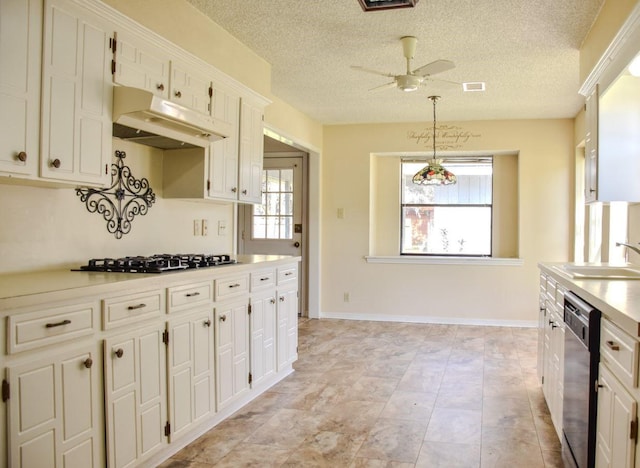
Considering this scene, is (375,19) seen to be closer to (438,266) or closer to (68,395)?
(68,395)

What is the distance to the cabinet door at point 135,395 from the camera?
207cm

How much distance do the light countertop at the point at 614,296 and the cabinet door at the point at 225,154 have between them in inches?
83.1

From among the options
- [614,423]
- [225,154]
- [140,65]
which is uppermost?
[140,65]

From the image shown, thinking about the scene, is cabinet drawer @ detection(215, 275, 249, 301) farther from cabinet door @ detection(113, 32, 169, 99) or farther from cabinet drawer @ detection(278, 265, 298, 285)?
cabinet door @ detection(113, 32, 169, 99)

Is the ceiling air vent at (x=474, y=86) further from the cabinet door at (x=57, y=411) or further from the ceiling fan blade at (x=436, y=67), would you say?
the cabinet door at (x=57, y=411)

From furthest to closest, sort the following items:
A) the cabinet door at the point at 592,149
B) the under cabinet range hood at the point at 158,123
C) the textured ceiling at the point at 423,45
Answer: the cabinet door at the point at 592,149 → the textured ceiling at the point at 423,45 → the under cabinet range hood at the point at 158,123

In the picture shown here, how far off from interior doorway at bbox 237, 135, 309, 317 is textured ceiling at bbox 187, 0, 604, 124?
4.60 ft

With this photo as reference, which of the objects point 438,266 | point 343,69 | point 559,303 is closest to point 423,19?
point 343,69

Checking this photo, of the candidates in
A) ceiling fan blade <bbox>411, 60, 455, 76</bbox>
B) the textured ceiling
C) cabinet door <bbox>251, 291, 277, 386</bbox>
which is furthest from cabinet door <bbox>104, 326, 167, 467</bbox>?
ceiling fan blade <bbox>411, 60, 455, 76</bbox>

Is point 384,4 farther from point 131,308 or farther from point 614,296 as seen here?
point 131,308

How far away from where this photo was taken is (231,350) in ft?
9.91

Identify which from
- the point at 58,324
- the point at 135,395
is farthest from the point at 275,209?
the point at 58,324

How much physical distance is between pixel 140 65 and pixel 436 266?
449 centimetres

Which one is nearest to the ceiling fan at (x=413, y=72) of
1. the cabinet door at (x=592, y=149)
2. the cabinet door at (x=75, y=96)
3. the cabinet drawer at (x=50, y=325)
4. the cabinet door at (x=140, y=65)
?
the cabinet door at (x=592, y=149)
